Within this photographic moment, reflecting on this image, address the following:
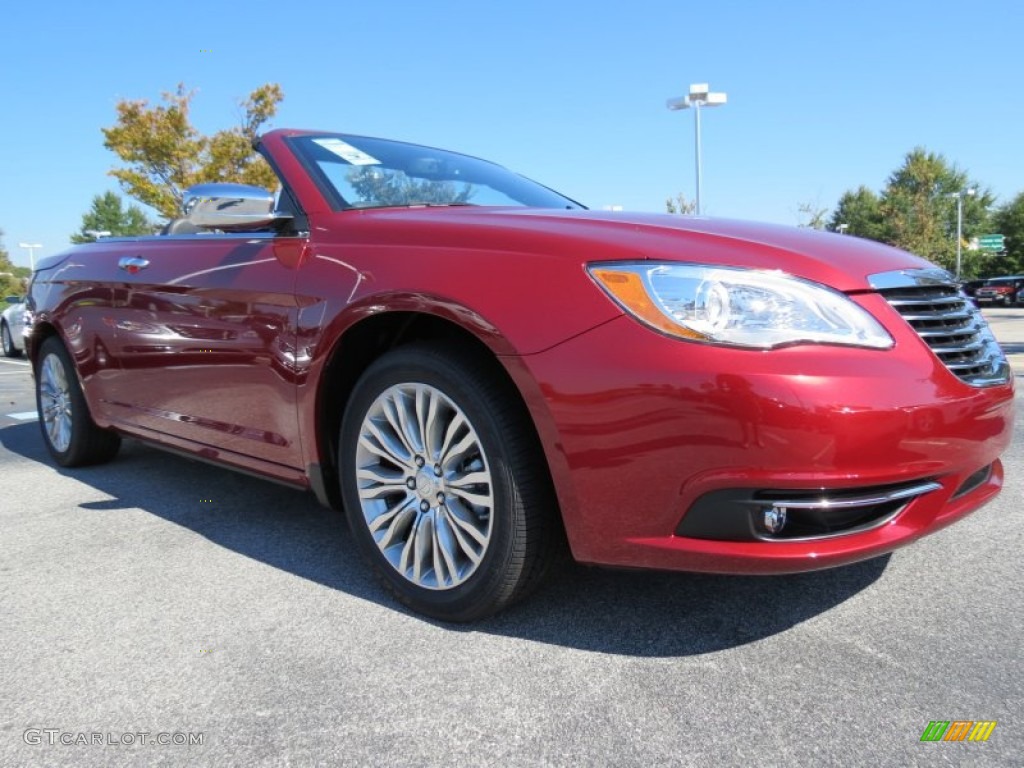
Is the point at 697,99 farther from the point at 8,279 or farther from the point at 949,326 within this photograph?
the point at 8,279

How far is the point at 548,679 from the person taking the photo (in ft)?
6.68

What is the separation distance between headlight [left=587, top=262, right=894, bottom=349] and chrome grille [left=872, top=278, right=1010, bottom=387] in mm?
175

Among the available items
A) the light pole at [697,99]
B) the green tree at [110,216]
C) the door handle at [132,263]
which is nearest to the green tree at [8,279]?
the green tree at [110,216]

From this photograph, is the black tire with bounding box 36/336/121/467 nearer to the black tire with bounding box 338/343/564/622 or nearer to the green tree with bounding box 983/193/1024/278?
the black tire with bounding box 338/343/564/622

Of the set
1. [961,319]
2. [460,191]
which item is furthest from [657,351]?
[460,191]

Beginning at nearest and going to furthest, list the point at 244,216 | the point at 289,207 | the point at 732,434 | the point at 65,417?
the point at 732,434 < the point at 244,216 < the point at 289,207 < the point at 65,417

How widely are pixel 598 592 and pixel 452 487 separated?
62 cm

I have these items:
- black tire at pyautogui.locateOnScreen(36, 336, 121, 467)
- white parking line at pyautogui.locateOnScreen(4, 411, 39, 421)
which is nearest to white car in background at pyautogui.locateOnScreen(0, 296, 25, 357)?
white parking line at pyautogui.locateOnScreen(4, 411, 39, 421)

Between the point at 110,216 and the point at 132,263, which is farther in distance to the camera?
the point at 110,216

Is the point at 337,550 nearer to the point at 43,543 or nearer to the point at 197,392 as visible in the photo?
the point at 197,392

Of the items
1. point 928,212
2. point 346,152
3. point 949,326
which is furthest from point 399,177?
point 928,212

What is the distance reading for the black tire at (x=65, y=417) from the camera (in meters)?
4.41

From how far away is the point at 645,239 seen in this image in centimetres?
211

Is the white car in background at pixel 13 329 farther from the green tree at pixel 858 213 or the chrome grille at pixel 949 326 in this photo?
the green tree at pixel 858 213
